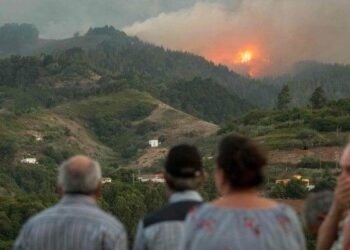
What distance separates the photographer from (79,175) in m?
3.79

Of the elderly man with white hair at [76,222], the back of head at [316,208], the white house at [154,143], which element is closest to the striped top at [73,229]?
the elderly man with white hair at [76,222]

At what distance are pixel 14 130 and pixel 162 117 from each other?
89.6ft

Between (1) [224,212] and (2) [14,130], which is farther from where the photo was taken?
(2) [14,130]

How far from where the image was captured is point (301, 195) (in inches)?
1606

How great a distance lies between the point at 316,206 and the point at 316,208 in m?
0.01

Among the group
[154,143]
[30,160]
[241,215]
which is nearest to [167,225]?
[241,215]

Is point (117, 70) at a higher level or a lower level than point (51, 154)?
higher

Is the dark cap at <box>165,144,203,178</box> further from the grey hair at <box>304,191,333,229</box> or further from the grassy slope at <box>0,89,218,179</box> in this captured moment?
the grassy slope at <box>0,89,218,179</box>

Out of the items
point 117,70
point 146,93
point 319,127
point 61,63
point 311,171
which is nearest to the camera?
point 311,171

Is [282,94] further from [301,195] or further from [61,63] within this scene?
[61,63]

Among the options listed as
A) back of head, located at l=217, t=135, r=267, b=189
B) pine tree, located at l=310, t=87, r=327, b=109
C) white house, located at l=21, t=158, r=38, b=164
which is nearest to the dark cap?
back of head, located at l=217, t=135, r=267, b=189

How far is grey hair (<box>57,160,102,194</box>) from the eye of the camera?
12.4ft

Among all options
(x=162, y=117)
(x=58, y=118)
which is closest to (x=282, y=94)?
(x=162, y=117)

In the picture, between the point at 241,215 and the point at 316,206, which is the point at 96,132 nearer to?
the point at 316,206
